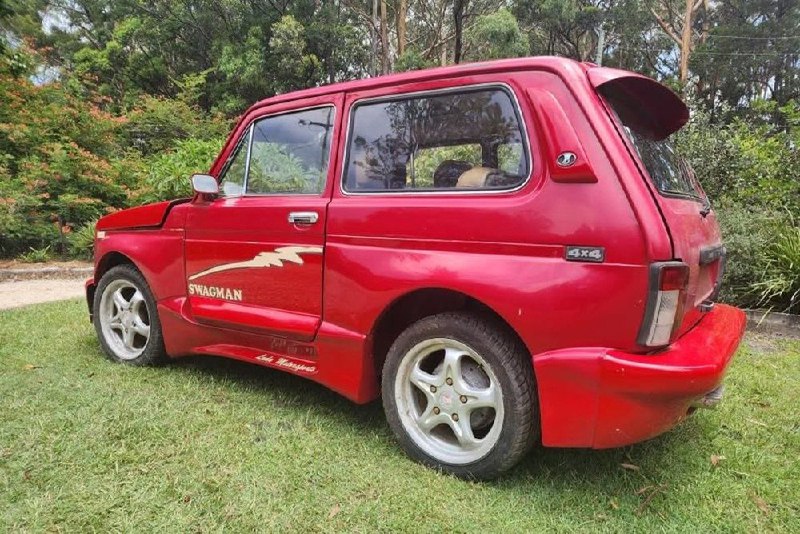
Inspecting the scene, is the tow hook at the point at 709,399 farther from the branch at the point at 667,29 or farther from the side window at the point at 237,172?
the branch at the point at 667,29

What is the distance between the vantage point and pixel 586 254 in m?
1.95

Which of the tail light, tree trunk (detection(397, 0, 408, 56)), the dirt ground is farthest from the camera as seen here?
tree trunk (detection(397, 0, 408, 56))

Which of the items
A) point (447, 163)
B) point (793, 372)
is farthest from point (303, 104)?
point (793, 372)

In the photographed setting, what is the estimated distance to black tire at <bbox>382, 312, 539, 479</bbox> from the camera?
2.17 m

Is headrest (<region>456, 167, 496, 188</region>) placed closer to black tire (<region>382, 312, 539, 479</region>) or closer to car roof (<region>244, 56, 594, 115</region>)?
car roof (<region>244, 56, 594, 115</region>)

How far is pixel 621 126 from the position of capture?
2145mm

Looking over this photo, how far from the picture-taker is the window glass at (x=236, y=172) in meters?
3.21

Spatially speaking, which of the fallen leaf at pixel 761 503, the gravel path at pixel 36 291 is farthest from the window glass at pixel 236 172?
the gravel path at pixel 36 291

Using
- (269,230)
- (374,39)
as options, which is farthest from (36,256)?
(374,39)

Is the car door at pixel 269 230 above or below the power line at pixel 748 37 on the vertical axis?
below

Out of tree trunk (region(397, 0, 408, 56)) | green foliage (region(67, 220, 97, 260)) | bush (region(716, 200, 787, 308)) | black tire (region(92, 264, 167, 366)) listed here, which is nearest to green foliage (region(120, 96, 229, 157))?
green foliage (region(67, 220, 97, 260))

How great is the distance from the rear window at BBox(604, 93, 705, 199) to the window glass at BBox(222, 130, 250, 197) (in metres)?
2.09

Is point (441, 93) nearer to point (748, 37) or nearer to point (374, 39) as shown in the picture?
point (374, 39)

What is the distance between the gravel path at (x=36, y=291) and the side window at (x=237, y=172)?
4341 mm
